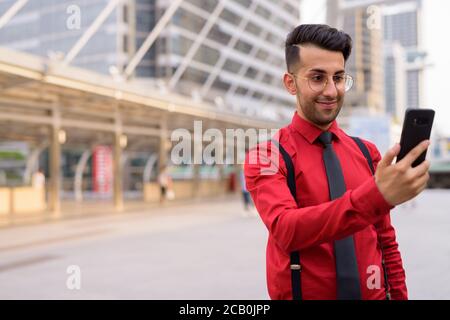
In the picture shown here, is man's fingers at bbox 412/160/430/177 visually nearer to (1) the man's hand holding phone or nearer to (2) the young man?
(1) the man's hand holding phone

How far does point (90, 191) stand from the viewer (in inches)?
1033

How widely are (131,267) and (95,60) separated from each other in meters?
46.4

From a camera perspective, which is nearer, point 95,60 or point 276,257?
point 276,257

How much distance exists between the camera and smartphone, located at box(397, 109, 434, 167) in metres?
1.01

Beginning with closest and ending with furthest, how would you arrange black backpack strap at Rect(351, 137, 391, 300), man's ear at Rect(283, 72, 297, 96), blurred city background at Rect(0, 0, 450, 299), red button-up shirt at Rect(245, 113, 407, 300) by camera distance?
red button-up shirt at Rect(245, 113, 407, 300) < man's ear at Rect(283, 72, 297, 96) < black backpack strap at Rect(351, 137, 391, 300) < blurred city background at Rect(0, 0, 450, 299)

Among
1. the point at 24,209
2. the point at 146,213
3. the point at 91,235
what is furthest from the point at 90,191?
the point at 91,235

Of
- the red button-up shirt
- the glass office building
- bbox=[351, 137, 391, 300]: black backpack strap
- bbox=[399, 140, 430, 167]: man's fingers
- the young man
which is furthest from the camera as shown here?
the glass office building

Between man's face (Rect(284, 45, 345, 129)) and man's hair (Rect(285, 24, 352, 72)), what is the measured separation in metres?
0.02

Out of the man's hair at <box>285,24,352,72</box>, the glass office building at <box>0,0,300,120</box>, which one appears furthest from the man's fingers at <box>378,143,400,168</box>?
the glass office building at <box>0,0,300,120</box>

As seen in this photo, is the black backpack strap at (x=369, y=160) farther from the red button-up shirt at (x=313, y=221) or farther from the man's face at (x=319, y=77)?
the man's face at (x=319, y=77)

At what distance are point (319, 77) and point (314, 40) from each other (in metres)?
0.11

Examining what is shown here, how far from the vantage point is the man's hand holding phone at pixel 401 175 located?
999mm

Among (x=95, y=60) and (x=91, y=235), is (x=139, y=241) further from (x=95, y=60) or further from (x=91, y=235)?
(x=95, y=60)

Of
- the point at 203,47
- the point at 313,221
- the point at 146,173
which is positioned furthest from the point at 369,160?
the point at 203,47
